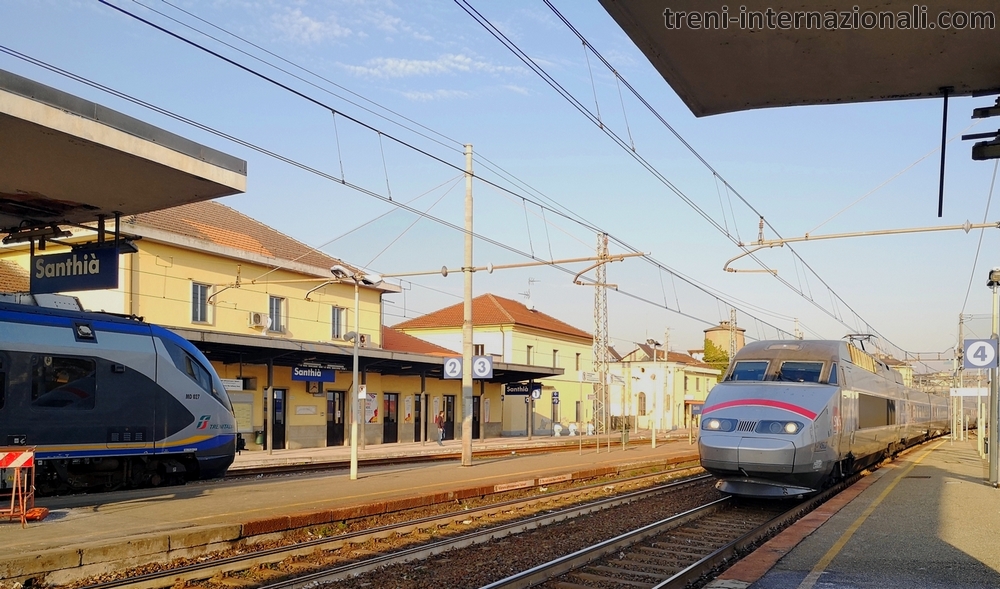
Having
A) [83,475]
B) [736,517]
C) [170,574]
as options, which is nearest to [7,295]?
[83,475]

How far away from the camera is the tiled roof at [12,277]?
27297 mm

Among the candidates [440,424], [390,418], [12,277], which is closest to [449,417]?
[440,424]

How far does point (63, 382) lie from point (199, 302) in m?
→ 16.9

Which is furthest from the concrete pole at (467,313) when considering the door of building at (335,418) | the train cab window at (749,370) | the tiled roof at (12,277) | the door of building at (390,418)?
the door of building at (390,418)

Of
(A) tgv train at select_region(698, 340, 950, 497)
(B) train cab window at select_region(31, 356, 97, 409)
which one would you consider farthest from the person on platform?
(B) train cab window at select_region(31, 356, 97, 409)

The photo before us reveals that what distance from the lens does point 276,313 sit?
1329 inches

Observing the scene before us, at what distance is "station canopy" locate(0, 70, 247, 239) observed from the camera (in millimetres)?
9664

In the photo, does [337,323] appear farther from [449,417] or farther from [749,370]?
[749,370]

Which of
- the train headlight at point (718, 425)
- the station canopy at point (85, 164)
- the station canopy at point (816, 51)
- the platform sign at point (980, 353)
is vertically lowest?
the train headlight at point (718, 425)

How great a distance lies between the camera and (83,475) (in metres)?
14.3

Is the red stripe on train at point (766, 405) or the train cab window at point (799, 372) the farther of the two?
the train cab window at point (799, 372)

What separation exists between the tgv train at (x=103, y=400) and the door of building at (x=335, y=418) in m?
17.3

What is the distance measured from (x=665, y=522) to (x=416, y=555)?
4.11 m

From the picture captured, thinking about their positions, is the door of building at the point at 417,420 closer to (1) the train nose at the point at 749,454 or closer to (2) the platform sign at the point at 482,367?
(2) the platform sign at the point at 482,367
